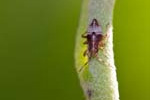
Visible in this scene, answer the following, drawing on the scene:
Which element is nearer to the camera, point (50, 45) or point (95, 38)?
point (95, 38)

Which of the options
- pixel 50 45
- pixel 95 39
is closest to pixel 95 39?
pixel 95 39

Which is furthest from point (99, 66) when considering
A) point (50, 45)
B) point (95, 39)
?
point (50, 45)

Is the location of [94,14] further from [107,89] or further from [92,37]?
[107,89]

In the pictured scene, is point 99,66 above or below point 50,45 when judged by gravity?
below

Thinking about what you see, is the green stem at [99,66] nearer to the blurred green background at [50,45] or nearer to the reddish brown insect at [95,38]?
the reddish brown insect at [95,38]

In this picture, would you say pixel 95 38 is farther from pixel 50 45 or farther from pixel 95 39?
pixel 50 45

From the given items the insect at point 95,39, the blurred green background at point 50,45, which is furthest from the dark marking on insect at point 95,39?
the blurred green background at point 50,45

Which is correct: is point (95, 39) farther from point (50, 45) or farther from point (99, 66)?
point (50, 45)
